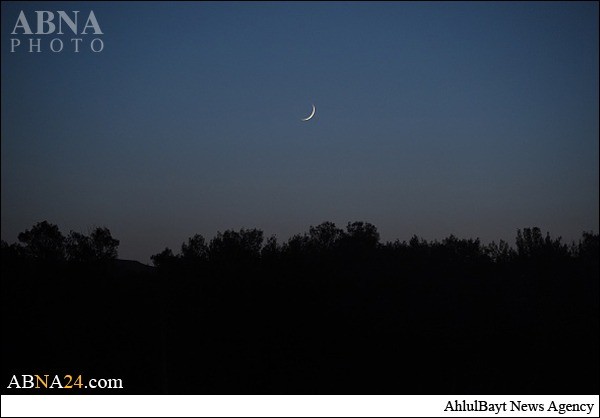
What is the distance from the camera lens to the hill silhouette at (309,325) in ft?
51.7

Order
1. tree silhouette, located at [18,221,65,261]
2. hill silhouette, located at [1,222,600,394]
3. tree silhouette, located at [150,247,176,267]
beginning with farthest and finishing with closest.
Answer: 1. tree silhouette, located at [18,221,65,261]
2. tree silhouette, located at [150,247,176,267]
3. hill silhouette, located at [1,222,600,394]

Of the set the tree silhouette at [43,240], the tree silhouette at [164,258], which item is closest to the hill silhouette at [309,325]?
the tree silhouette at [164,258]

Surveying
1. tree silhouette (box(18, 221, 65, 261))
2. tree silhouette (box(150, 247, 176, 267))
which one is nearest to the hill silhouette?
tree silhouette (box(150, 247, 176, 267))

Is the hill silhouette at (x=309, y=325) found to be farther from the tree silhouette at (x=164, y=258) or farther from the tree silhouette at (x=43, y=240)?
the tree silhouette at (x=43, y=240)

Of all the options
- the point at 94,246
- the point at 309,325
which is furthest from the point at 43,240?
the point at 309,325

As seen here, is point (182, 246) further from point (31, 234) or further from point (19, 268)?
point (19, 268)

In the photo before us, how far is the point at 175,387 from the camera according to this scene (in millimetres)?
14844

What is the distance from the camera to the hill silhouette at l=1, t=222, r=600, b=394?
620 inches

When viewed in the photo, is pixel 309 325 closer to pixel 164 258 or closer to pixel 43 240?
pixel 164 258

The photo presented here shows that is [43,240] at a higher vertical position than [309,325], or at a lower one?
higher

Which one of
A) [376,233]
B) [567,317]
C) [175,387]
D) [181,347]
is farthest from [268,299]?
[376,233]

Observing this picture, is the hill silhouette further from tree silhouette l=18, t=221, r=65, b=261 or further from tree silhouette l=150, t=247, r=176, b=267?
tree silhouette l=18, t=221, r=65, b=261

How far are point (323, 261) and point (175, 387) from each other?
769 cm

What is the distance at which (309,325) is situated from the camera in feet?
57.4
